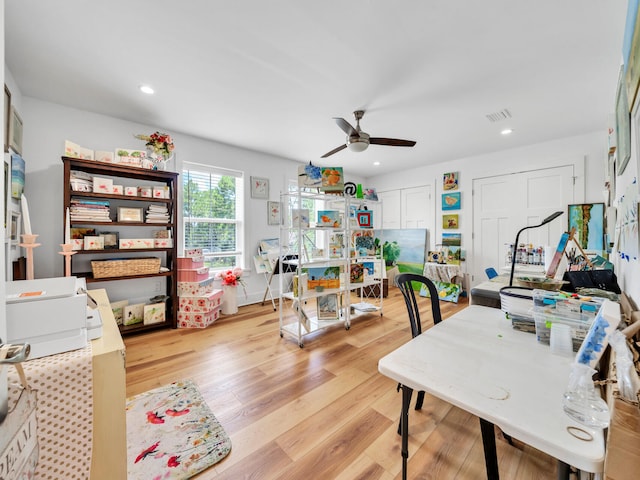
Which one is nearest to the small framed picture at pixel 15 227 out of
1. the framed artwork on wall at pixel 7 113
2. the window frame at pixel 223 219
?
the framed artwork on wall at pixel 7 113

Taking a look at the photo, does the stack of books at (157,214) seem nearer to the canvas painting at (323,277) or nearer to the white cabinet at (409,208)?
the canvas painting at (323,277)

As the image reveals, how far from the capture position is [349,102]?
108 inches

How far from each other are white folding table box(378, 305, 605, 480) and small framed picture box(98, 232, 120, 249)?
3.24 metres

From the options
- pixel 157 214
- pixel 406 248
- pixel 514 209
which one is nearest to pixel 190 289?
pixel 157 214

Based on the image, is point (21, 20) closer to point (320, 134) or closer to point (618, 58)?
Answer: point (320, 134)

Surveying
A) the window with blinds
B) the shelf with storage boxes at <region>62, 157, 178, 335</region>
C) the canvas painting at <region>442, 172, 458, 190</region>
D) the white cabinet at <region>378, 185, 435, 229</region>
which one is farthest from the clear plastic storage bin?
the white cabinet at <region>378, 185, 435, 229</region>

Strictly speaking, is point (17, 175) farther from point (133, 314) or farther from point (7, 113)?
point (133, 314)

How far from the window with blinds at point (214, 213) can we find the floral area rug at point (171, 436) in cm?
223

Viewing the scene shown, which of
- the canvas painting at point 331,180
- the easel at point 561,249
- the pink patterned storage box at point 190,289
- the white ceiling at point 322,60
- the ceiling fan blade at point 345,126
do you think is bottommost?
the pink patterned storage box at point 190,289

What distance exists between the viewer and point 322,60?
210 centimetres

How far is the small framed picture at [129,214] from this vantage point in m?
2.93

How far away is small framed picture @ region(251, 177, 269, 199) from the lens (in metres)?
4.30

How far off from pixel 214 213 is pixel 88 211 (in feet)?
4.87

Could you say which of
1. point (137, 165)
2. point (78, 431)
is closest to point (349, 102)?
point (137, 165)
